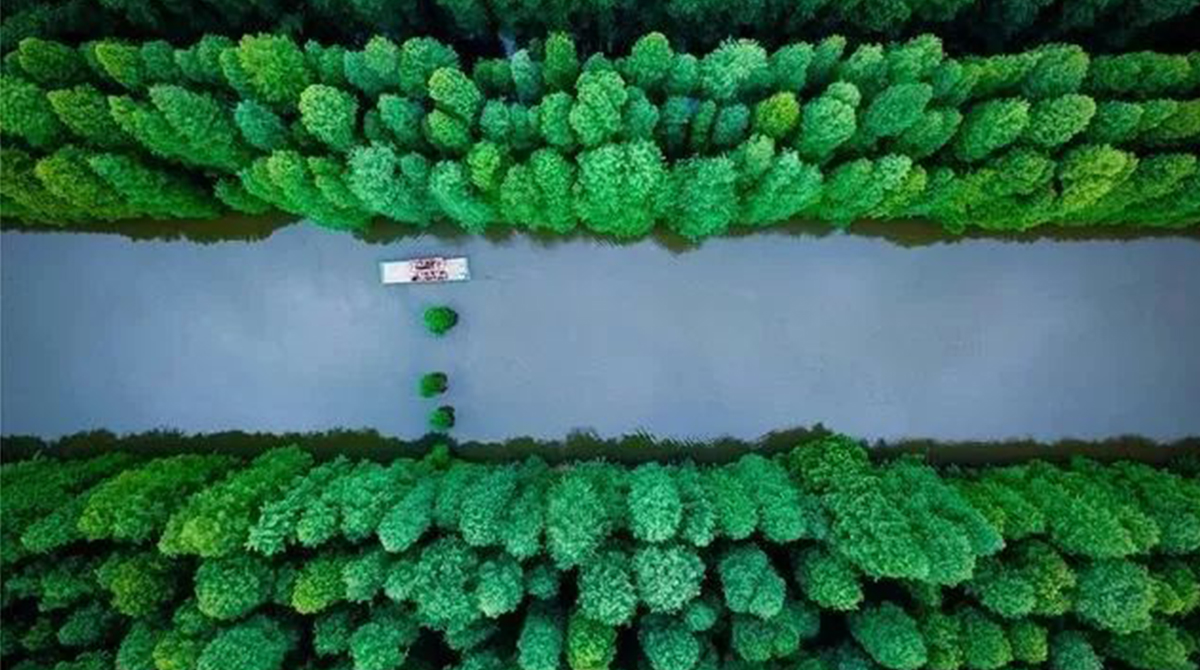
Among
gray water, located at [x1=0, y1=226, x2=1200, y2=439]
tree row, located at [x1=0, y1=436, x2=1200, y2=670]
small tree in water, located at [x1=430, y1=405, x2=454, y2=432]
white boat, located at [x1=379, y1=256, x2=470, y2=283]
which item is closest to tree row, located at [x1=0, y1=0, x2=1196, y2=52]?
gray water, located at [x1=0, y1=226, x2=1200, y2=439]

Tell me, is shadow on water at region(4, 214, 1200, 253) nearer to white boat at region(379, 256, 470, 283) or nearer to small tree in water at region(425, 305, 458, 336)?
white boat at region(379, 256, 470, 283)

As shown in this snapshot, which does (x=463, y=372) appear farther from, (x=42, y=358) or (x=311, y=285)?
(x=42, y=358)

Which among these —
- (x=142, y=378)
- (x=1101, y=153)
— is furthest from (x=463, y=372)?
(x=1101, y=153)

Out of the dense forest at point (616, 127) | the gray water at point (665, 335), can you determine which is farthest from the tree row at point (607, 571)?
the dense forest at point (616, 127)

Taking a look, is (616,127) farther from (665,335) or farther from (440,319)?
(440,319)

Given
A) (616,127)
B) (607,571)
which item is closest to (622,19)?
(616,127)

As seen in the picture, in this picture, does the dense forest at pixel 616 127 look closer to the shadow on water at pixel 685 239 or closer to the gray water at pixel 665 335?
the shadow on water at pixel 685 239
